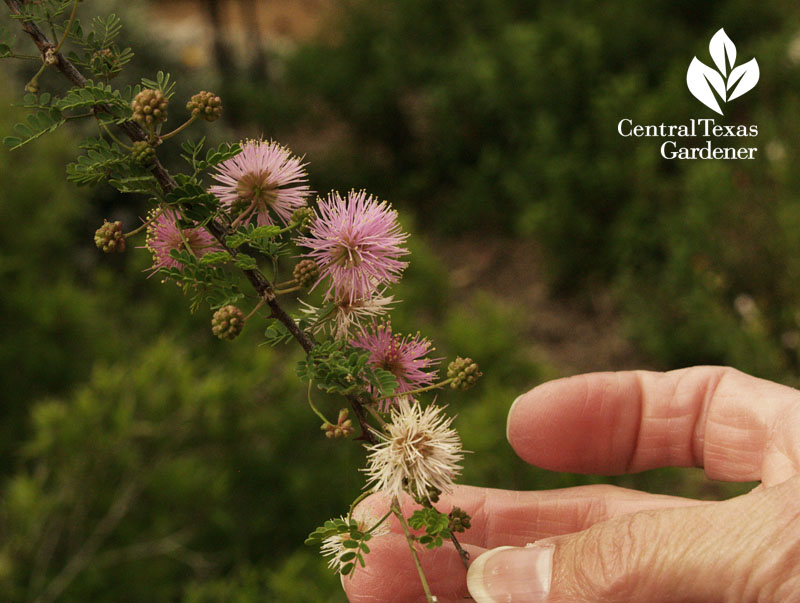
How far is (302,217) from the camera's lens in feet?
2.64

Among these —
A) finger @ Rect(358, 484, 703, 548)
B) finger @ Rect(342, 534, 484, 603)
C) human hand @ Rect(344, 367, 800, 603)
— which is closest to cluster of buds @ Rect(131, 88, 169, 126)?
human hand @ Rect(344, 367, 800, 603)

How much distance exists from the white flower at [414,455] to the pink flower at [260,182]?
0.86ft

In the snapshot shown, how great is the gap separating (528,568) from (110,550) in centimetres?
151

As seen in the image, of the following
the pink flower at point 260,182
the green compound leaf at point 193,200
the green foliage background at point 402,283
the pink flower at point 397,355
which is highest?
the green foliage background at point 402,283

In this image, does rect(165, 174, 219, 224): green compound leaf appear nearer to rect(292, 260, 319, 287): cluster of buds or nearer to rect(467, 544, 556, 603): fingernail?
rect(292, 260, 319, 287): cluster of buds

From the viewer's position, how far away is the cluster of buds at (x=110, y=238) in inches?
29.0

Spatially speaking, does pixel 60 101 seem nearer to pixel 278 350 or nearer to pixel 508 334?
pixel 508 334

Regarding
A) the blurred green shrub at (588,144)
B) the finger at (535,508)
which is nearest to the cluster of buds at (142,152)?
the finger at (535,508)

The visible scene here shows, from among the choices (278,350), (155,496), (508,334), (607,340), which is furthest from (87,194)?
(607,340)

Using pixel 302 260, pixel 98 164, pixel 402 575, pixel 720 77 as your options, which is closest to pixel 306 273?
pixel 302 260

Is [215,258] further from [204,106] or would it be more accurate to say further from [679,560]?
[679,560]

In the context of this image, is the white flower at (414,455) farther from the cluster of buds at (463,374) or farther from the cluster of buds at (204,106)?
the cluster of buds at (204,106)

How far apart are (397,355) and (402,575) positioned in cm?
55

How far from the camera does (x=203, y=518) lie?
2.26 m
